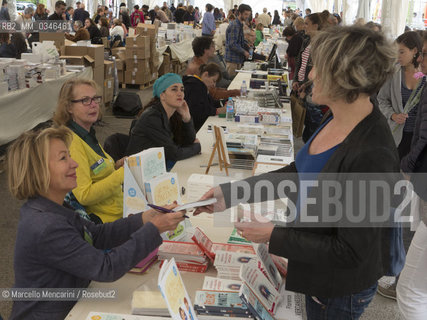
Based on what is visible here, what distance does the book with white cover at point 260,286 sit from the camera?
5.04ft

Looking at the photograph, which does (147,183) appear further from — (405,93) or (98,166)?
(405,93)

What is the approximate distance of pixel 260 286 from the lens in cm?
159

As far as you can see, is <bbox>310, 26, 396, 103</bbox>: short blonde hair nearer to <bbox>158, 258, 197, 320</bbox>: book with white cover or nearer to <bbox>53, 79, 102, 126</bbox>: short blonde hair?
<bbox>158, 258, 197, 320</bbox>: book with white cover

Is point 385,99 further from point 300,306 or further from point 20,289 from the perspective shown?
point 20,289

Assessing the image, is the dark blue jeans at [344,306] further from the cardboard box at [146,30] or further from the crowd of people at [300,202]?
the cardboard box at [146,30]

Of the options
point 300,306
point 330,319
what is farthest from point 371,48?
point 300,306

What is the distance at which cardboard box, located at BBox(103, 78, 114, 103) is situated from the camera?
764 cm

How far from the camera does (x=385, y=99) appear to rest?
425 cm

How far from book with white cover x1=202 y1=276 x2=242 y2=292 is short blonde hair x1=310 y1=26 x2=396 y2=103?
0.83 meters

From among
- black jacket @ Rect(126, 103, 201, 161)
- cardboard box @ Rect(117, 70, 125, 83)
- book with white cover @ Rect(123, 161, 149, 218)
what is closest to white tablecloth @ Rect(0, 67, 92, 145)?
black jacket @ Rect(126, 103, 201, 161)

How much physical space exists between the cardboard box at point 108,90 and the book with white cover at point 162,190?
5.89 metres

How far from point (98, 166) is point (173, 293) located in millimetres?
1355

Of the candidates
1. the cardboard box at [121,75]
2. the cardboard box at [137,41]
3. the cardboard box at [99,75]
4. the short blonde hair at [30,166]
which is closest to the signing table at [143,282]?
the short blonde hair at [30,166]

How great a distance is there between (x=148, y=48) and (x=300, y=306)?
815 centimetres
